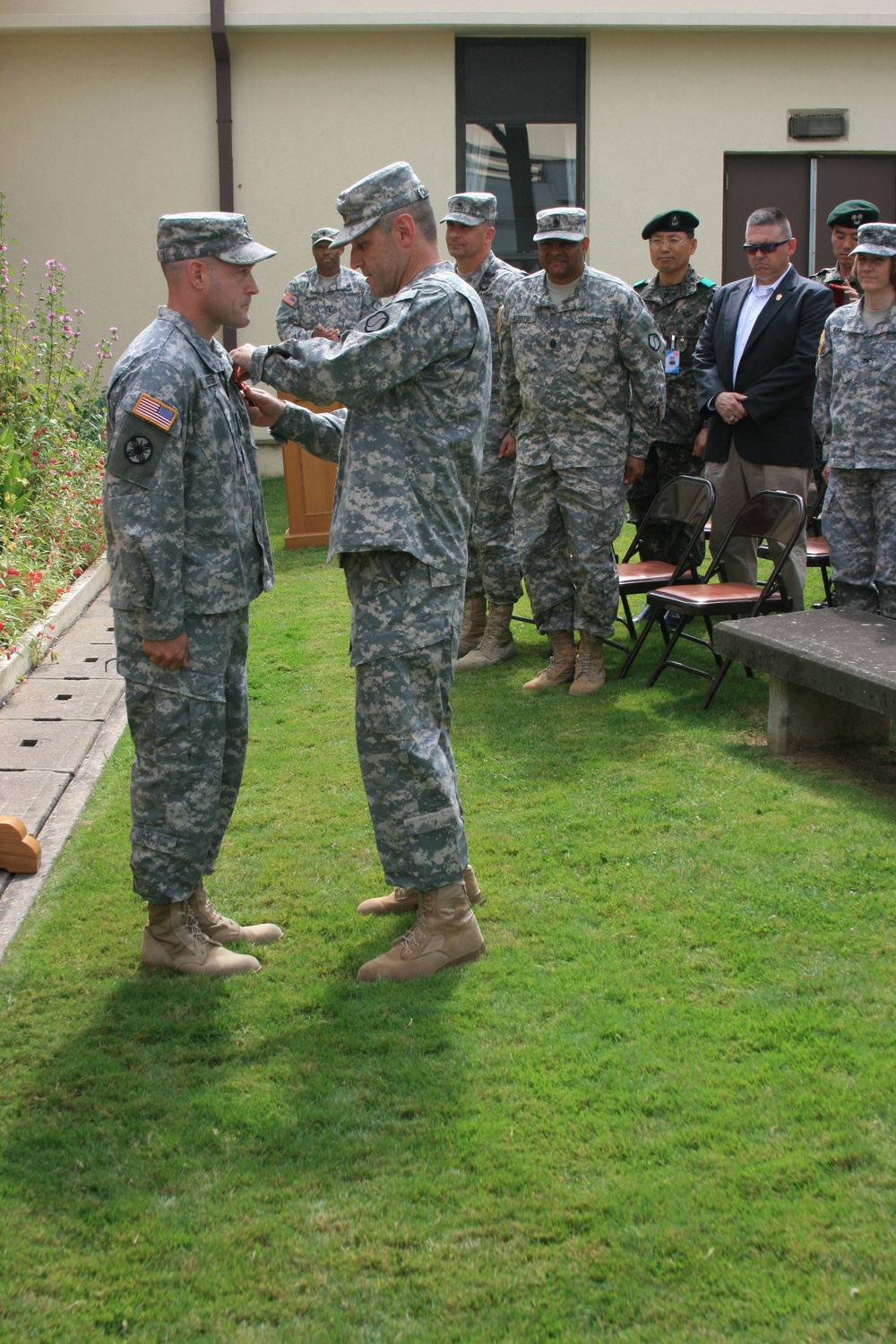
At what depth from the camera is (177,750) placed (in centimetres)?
356

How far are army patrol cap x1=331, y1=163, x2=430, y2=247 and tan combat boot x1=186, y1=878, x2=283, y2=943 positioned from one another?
195cm

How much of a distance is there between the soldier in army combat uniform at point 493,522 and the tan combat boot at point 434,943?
3.41m

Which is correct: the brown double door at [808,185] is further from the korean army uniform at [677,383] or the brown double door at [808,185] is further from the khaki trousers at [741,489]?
the khaki trousers at [741,489]

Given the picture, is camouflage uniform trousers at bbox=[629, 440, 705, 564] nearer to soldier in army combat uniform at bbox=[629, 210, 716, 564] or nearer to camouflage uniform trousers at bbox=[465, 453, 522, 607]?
soldier in army combat uniform at bbox=[629, 210, 716, 564]

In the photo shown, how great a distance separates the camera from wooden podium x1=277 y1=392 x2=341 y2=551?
1039 centimetres

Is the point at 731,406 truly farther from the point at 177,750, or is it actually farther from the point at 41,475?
the point at 41,475

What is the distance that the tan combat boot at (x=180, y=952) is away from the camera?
3748 millimetres

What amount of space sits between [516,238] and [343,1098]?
12.0 metres

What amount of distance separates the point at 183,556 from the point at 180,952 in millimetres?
1172

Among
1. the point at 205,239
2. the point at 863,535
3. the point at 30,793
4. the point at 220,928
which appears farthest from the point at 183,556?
the point at 863,535

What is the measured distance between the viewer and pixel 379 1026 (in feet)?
11.3

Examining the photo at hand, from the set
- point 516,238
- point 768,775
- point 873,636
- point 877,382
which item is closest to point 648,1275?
point 768,775

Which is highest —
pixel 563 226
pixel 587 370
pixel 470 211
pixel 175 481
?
pixel 470 211

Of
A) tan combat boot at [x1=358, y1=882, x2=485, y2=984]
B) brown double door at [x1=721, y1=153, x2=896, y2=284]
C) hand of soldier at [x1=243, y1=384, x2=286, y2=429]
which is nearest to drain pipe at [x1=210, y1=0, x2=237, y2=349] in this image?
brown double door at [x1=721, y1=153, x2=896, y2=284]
